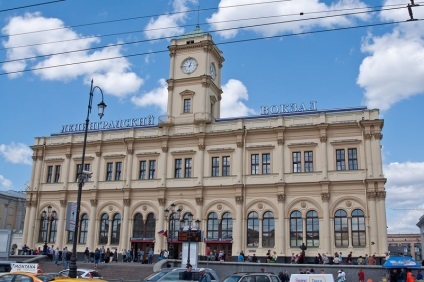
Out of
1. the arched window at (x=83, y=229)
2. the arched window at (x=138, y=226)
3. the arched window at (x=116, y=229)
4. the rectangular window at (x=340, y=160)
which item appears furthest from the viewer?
the arched window at (x=83, y=229)

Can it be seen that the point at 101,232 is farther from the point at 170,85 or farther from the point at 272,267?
the point at 272,267

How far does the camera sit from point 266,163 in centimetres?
4594

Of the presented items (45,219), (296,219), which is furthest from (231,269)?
(45,219)

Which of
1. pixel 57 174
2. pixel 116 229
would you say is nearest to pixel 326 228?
pixel 116 229

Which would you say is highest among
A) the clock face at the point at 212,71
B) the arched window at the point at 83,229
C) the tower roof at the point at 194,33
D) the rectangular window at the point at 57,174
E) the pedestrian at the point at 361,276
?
the tower roof at the point at 194,33

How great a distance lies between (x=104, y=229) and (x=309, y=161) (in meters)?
23.4

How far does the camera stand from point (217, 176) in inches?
1844

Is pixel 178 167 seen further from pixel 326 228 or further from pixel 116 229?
pixel 326 228

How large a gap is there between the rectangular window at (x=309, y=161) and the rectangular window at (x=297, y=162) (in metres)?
0.58

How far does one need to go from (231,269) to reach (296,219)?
10.6m

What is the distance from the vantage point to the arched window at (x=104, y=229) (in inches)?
1949

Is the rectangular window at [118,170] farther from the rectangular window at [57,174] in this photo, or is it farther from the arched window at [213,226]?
the arched window at [213,226]

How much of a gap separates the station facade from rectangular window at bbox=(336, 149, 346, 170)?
0.42 ft

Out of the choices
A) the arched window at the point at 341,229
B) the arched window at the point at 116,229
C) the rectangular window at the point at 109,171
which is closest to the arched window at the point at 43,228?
the arched window at the point at 116,229
